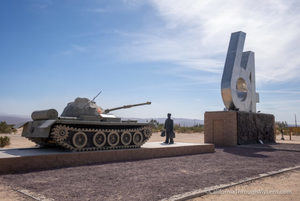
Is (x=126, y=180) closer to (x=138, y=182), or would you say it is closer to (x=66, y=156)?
(x=138, y=182)

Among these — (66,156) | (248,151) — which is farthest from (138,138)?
(248,151)

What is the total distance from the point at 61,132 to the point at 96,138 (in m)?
1.61

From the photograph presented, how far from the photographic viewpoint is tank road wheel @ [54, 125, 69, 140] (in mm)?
9922

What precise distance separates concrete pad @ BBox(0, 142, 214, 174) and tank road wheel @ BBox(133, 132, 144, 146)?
0.94 metres

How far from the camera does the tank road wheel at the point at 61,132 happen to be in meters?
9.92

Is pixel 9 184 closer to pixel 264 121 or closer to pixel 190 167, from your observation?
pixel 190 167

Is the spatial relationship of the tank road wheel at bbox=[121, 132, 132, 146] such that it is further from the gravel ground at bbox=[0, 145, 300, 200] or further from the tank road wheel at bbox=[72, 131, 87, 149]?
the gravel ground at bbox=[0, 145, 300, 200]

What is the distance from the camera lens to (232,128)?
1816cm

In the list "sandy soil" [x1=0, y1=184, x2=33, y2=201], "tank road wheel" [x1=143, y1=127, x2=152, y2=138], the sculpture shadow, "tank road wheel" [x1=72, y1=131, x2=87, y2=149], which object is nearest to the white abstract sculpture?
the sculpture shadow

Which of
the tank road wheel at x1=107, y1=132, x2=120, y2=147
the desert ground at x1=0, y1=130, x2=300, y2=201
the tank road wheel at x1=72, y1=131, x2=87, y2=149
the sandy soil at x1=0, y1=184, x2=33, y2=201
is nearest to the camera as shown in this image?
the sandy soil at x1=0, y1=184, x2=33, y2=201

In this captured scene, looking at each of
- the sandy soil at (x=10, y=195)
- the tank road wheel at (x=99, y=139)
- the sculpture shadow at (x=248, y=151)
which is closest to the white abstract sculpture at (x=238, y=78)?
the sculpture shadow at (x=248, y=151)

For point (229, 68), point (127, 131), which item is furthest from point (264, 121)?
point (127, 131)

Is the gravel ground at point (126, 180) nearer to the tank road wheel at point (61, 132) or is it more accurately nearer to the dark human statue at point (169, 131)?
the tank road wheel at point (61, 132)

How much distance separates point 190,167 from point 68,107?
6.15 meters
